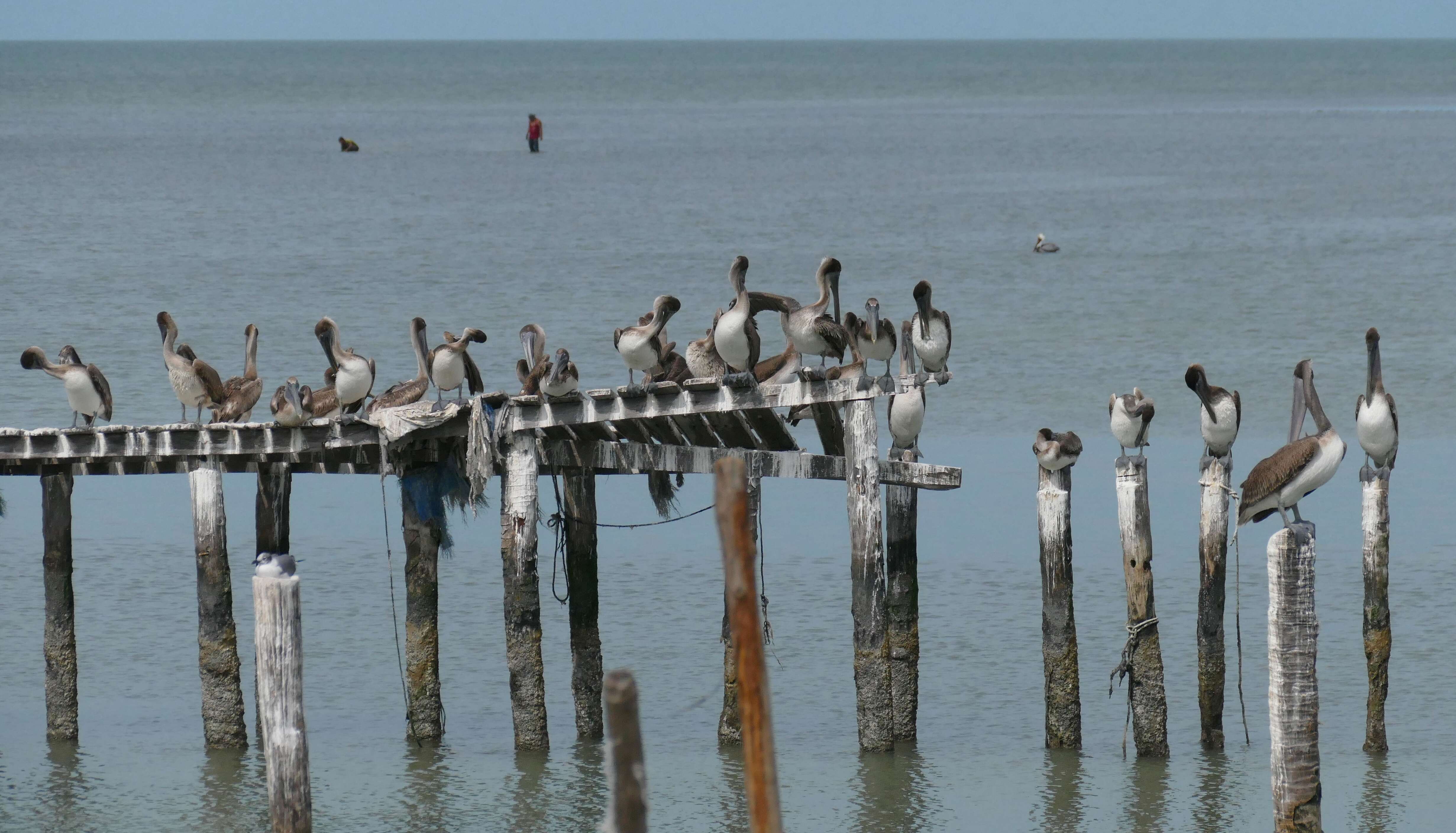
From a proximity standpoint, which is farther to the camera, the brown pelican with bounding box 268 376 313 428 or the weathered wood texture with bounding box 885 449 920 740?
the weathered wood texture with bounding box 885 449 920 740

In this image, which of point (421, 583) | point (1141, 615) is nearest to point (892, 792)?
point (1141, 615)

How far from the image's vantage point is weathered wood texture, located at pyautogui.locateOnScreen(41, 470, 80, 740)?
15117mm

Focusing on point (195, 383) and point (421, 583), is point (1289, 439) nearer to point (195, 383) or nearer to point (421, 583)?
point (421, 583)

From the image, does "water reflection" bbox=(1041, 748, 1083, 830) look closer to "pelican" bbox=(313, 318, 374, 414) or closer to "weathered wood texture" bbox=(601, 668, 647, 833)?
"pelican" bbox=(313, 318, 374, 414)

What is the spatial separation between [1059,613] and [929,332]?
7.82 feet

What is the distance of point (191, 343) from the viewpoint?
33688 mm

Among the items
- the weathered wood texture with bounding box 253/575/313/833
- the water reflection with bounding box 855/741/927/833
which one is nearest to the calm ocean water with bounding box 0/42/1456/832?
the water reflection with bounding box 855/741/927/833

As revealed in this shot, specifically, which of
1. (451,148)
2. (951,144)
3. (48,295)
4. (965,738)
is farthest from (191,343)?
(951,144)

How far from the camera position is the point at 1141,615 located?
13977mm

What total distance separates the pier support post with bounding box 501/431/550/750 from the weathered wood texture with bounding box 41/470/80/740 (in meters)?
3.29

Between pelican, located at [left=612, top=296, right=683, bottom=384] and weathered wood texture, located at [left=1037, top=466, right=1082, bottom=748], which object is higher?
pelican, located at [left=612, top=296, right=683, bottom=384]

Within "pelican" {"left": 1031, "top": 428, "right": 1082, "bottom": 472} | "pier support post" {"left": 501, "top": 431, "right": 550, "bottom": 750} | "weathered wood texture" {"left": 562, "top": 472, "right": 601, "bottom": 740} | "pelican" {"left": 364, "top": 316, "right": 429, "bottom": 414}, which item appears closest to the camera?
"pelican" {"left": 1031, "top": 428, "right": 1082, "bottom": 472}

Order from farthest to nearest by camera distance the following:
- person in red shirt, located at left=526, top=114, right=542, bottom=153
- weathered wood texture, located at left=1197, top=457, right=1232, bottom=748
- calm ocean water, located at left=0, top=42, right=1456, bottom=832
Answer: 1. person in red shirt, located at left=526, top=114, right=542, bottom=153
2. calm ocean water, located at left=0, top=42, right=1456, bottom=832
3. weathered wood texture, located at left=1197, top=457, right=1232, bottom=748

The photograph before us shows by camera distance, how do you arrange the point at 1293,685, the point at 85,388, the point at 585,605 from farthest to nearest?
the point at 85,388
the point at 585,605
the point at 1293,685
